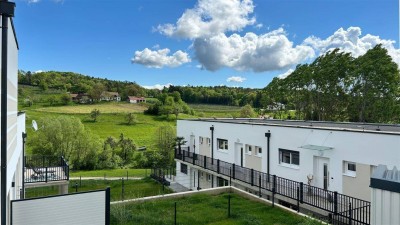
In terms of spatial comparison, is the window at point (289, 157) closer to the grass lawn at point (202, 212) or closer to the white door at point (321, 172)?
the white door at point (321, 172)

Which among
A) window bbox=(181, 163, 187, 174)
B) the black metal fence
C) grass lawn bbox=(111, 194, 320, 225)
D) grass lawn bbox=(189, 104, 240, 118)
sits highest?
grass lawn bbox=(189, 104, 240, 118)

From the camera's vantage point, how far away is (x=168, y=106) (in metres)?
65.2

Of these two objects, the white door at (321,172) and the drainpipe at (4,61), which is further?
the white door at (321,172)

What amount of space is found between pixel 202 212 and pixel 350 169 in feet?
18.8

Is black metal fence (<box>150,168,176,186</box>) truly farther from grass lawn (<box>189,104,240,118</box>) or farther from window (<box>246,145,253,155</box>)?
grass lawn (<box>189,104,240,118</box>)

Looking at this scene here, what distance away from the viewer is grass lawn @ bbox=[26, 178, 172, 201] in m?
19.7

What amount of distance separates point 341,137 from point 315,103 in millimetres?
24630

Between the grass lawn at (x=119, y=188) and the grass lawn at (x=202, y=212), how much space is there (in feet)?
23.1

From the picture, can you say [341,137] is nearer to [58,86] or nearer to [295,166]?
[295,166]

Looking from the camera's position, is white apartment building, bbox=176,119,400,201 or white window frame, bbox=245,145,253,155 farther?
white window frame, bbox=245,145,253,155

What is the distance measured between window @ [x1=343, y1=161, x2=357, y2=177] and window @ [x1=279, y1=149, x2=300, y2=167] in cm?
234

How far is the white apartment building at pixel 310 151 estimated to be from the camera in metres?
11.0

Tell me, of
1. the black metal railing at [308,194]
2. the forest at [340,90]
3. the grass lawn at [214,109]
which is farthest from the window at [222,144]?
the grass lawn at [214,109]

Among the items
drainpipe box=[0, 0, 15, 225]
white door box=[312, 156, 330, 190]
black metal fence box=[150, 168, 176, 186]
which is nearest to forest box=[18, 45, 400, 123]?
black metal fence box=[150, 168, 176, 186]
